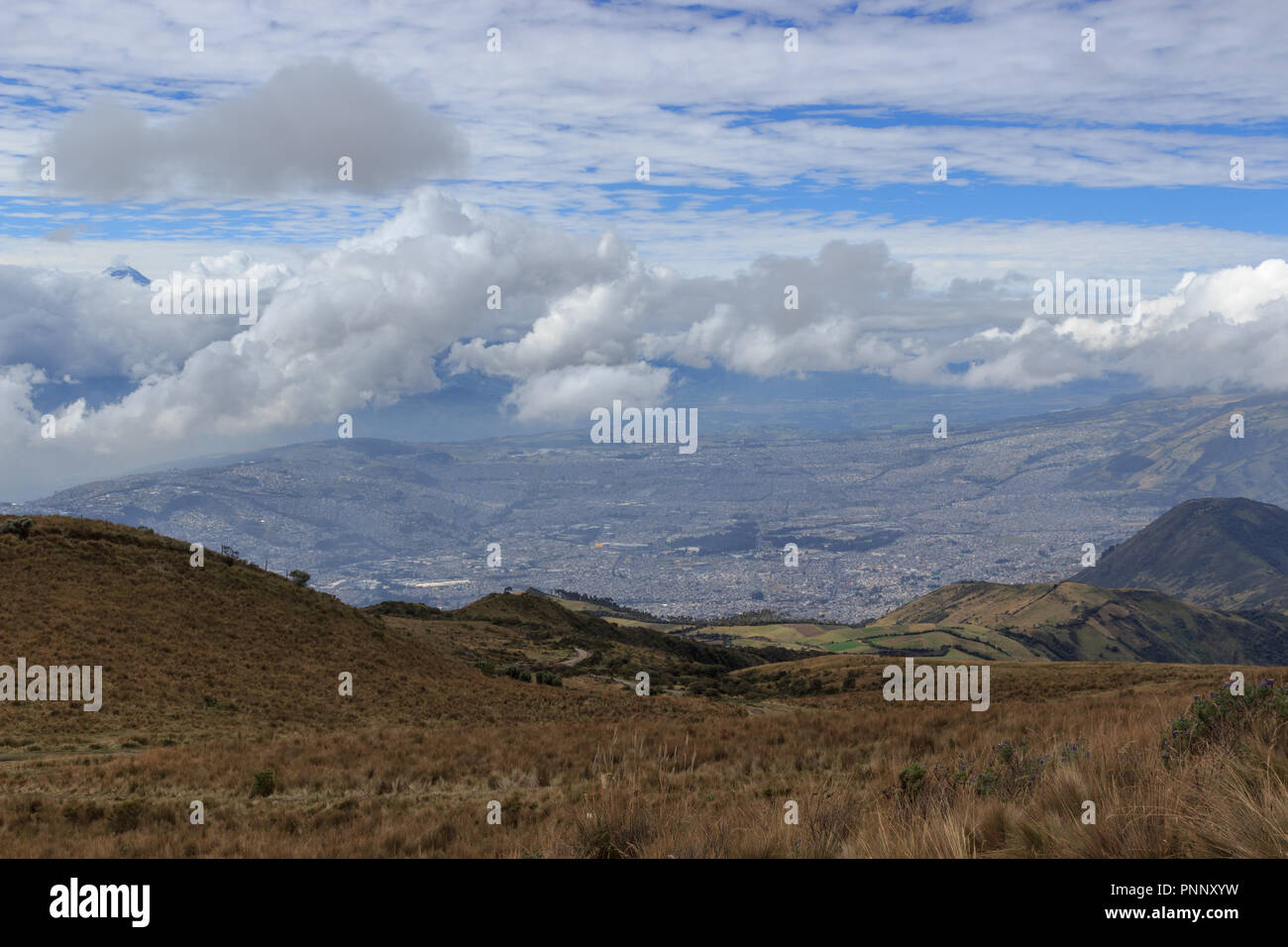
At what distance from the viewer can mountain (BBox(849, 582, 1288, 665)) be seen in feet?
386

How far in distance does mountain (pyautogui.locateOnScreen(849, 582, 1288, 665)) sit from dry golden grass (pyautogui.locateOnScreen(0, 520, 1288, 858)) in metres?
84.2

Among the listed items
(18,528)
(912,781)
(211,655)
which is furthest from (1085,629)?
(912,781)

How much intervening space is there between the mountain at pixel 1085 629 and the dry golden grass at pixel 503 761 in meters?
84.2

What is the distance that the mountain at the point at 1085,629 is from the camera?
117750 millimetres

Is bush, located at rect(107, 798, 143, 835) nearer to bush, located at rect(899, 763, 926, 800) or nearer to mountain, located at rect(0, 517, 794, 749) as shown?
mountain, located at rect(0, 517, 794, 749)

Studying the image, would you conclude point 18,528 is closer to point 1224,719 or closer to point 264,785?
point 264,785

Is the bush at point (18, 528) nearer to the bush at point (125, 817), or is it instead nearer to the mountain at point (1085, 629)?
the bush at point (125, 817)

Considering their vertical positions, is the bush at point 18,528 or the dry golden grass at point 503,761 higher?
the bush at point 18,528

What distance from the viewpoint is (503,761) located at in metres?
16.1

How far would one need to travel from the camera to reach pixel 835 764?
1477 centimetres

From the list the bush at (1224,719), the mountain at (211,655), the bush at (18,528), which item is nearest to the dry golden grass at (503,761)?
the mountain at (211,655)
